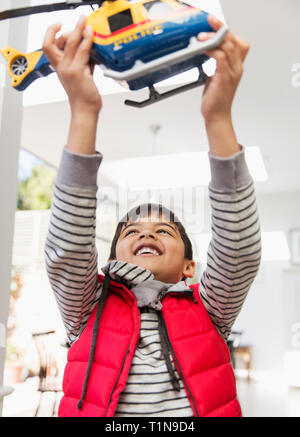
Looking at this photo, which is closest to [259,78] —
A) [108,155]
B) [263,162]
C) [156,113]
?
[156,113]

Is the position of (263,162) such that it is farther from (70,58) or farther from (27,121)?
(70,58)

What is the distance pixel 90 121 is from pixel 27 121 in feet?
9.11

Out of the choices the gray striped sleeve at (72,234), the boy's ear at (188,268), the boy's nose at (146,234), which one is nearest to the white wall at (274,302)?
the boy's ear at (188,268)

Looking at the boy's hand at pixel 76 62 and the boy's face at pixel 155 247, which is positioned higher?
the boy's hand at pixel 76 62

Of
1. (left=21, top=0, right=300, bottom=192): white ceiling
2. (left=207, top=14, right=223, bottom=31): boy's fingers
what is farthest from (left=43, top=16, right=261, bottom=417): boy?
(left=21, top=0, right=300, bottom=192): white ceiling

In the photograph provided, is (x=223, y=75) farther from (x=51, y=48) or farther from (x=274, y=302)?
(x=274, y=302)

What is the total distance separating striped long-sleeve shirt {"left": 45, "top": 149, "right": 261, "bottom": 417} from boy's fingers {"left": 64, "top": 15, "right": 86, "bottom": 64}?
110 millimetres

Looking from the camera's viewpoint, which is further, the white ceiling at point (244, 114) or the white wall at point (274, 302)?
the white wall at point (274, 302)

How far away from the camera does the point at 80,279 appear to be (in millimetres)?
540

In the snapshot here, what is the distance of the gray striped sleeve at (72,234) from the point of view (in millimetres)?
493

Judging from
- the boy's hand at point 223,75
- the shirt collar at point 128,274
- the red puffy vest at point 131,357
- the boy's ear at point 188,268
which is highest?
the boy's hand at point 223,75

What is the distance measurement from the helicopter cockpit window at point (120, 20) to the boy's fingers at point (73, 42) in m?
0.03

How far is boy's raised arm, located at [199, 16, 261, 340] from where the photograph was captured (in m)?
0.46

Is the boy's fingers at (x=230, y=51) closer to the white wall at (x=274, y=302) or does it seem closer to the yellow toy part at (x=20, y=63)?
the yellow toy part at (x=20, y=63)
